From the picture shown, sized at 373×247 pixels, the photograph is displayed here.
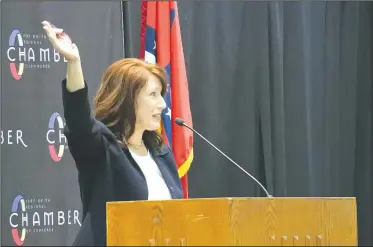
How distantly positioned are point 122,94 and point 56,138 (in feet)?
4.73

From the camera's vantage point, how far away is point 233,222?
1.24 meters

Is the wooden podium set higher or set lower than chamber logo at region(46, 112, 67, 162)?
lower

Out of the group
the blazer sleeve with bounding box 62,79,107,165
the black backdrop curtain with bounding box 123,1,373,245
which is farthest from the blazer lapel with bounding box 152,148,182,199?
the black backdrop curtain with bounding box 123,1,373,245

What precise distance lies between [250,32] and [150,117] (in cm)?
195

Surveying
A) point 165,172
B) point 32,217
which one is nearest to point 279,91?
point 32,217

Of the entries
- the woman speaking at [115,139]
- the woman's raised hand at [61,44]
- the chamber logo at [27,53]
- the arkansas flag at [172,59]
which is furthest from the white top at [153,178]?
the chamber logo at [27,53]

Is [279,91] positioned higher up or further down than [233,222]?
higher up

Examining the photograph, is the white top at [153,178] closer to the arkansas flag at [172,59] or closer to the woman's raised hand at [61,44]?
the woman's raised hand at [61,44]

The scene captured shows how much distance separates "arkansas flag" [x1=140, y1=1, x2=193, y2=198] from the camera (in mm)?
3107

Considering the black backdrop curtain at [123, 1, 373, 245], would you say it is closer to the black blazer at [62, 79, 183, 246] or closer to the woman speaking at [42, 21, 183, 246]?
the woman speaking at [42, 21, 183, 246]

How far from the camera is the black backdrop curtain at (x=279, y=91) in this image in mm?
3527

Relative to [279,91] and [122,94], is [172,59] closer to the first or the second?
[279,91]

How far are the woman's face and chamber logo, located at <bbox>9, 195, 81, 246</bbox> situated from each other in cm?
147

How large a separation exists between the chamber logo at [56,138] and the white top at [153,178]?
1.35m
